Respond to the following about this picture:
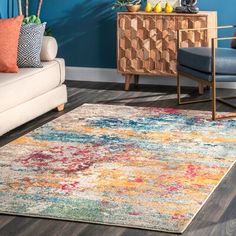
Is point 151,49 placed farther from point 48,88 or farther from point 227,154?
point 227,154

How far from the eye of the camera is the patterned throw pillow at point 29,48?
5477mm

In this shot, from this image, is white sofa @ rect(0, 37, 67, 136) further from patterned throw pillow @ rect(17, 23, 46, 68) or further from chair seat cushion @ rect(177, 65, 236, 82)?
chair seat cushion @ rect(177, 65, 236, 82)

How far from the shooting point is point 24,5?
7.27m

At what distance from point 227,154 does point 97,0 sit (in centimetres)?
302

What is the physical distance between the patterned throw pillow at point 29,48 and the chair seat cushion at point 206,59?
120 centimetres

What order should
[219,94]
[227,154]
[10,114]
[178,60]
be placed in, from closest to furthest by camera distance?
[227,154] < [10,114] < [178,60] < [219,94]

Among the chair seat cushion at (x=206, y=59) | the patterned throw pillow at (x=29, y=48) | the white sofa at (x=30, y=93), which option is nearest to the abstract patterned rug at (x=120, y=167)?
the white sofa at (x=30, y=93)

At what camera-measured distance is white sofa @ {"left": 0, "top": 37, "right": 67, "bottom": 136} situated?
4934mm

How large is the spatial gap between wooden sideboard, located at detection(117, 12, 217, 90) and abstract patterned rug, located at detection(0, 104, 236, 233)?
0.93 meters

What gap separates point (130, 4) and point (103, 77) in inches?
34.2

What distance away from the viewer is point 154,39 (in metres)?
6.58

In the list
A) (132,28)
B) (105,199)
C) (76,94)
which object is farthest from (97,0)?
(105,199)

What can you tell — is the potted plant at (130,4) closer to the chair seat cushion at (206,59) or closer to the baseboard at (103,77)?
the baseboard at (103,77)

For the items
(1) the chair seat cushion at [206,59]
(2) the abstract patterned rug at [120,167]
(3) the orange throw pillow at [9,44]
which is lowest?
(2) the abstract patterned rug at [120,167]
